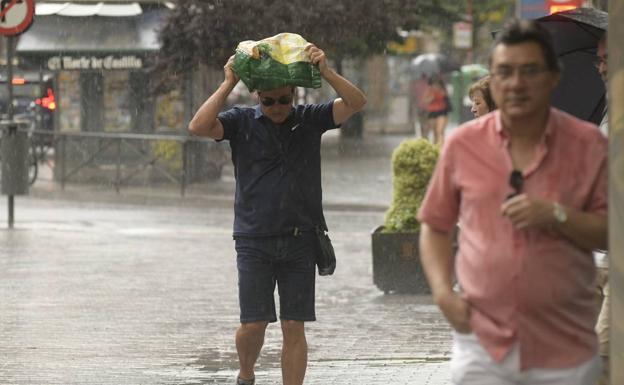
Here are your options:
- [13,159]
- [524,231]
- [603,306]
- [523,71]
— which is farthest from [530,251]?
[13,159]

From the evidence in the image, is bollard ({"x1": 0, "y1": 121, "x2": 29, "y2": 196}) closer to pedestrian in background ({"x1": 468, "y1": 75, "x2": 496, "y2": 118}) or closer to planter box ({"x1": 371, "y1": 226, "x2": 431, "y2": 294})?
planter box ({"x1": 371, "y1": 226, "x2": 431, "y2": 294})

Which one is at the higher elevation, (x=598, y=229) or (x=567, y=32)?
(x=567, y=32)

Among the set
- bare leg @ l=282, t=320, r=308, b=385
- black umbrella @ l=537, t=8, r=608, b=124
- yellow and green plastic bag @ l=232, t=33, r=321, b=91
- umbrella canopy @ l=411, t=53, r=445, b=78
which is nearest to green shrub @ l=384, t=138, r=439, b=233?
black umbrella @ l=537, t=8, r=608, b=124

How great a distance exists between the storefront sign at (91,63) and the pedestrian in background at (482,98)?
18594mm

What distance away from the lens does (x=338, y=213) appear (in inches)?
842

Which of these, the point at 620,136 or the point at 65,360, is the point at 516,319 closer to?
the point at 620,136

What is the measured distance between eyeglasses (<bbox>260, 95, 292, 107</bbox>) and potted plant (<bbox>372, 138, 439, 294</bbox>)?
485 cm

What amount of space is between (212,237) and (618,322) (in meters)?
13.4

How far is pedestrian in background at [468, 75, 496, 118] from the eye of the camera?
7.82 m

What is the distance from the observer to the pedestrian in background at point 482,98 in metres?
7.82

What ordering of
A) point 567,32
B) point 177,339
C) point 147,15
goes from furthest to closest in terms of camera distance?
point 147,15 → point 177,339 → point 567,32

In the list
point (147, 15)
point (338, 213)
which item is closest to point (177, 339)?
point (338, 213)

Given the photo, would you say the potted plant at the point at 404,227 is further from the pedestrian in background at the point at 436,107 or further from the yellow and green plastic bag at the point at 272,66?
the pedestrian in background at the point at 436,107

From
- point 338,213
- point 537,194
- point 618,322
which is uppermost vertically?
point 537,194
